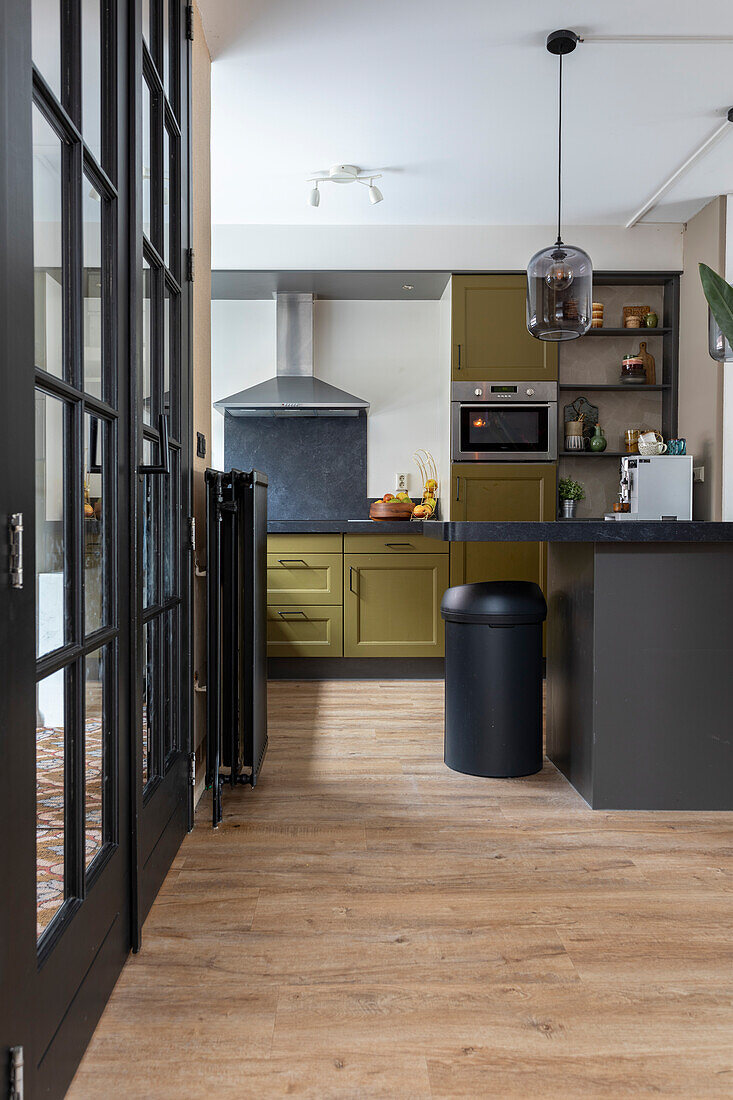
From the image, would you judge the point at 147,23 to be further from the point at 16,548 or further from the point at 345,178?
the point at 345,178

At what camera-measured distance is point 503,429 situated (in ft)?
15.1

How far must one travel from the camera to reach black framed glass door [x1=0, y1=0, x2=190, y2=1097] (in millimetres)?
949

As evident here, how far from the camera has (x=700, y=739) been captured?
2430 millimetres

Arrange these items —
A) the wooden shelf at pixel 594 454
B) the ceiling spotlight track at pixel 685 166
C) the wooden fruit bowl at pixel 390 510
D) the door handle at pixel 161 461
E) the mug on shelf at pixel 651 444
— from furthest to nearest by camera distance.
→ 1. the wooden shelf at pixel 594 454
2. the wooden fruit bowl at pixel 390 510
3. the mug on shelf at pixel 651 444
4. the ceiling spotlight track at pixel 685 166
5. the door handle at pixel 161 461

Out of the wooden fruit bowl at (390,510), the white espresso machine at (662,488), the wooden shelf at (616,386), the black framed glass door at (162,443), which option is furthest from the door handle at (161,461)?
the wooden shelf at (616,386)

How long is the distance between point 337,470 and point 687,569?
297cm

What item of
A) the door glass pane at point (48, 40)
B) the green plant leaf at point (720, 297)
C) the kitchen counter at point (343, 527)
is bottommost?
the kitchen counter at point (343, 527)

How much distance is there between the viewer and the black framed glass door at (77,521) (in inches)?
37.4

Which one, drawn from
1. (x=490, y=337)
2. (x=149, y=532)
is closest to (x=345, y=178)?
(x=490, y=337)

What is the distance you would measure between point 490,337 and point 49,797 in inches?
158

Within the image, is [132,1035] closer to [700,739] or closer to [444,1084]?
[444,1084]

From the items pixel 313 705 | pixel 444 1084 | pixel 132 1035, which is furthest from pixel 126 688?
pixel 313 705

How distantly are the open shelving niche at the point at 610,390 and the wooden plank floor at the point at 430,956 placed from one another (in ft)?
8.99

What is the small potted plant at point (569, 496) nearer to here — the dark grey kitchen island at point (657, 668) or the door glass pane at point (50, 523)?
the dark grey kitchen island at point (657, 668)
